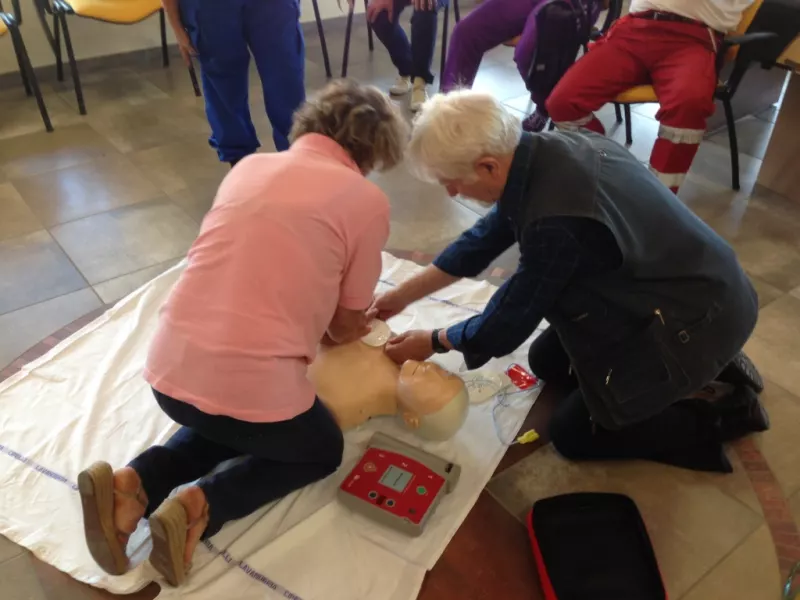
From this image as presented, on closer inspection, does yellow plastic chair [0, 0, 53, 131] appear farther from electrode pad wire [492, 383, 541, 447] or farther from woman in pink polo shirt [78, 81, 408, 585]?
electrode pad wire [492, 383, 541, 447]

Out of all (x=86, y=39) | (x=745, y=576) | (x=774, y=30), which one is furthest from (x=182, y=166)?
(x=745, y=576)

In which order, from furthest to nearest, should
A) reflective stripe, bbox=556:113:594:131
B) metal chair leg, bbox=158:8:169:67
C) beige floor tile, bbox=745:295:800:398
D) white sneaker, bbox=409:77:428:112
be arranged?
1. metal chair leg, bbox=158:8:169:67
2. white sneaker, bbox=409:77:428:112
3. reflective stripe, bbox=556:113:594:131
4. beige floor tile, bbox=745:295:800:398

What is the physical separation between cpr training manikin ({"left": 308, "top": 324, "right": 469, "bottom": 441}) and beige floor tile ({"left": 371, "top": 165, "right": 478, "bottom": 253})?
2.50 ft

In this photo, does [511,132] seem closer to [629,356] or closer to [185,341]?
[629,356]

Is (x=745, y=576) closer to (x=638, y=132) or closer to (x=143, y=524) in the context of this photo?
(x=143, y=524)

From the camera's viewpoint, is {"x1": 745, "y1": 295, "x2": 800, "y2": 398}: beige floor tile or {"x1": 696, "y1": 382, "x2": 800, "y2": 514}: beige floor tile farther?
{"x1": 745, "y1": 295, "x2": 800, "y2": 398}: beige floor tile

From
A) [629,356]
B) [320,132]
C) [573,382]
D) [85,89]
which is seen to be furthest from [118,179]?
[629,356]

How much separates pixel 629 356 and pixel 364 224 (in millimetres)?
565

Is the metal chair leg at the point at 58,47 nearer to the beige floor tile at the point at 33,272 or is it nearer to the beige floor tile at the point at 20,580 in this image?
the beige floor tile at the point at 33,272

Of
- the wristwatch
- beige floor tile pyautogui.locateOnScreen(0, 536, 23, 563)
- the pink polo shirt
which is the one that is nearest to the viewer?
the pink polo shirt

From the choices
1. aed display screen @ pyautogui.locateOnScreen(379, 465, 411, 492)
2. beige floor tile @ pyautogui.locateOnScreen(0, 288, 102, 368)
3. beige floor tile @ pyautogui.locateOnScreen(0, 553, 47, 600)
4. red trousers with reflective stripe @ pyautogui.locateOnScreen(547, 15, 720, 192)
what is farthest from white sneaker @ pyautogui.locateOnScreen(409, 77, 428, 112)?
beige floor tile @ pyautogui.locateOnScreen(0, 553, 47, 600)

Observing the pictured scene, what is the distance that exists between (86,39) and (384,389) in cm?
280

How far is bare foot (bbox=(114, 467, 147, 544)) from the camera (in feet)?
4.01

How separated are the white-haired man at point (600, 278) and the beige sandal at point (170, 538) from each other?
592mm
